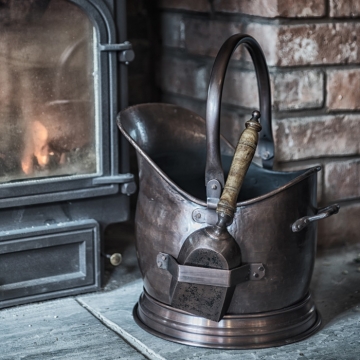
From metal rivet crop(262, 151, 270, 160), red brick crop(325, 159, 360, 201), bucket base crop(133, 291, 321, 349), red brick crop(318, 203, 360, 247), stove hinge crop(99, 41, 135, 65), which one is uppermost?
stove hinge crop(99, 41, 135, 65)

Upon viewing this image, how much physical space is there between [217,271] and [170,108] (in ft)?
1.43

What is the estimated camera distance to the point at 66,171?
5.30ft

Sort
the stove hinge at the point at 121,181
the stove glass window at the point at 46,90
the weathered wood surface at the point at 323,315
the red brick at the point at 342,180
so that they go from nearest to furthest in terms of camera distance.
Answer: the weathered wood surface at the point at 323,315, the stove glass window at the point at 46,90, the stove hinge at the point at 121,181, the red brick at the point at 342,180

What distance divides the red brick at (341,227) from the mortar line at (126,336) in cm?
65

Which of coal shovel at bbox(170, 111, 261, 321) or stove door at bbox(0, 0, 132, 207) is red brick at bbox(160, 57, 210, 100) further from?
coal shovel at bbox(170, 111, 261, 321)

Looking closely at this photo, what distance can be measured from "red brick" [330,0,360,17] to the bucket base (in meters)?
0.71

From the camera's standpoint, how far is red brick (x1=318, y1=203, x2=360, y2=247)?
189cm

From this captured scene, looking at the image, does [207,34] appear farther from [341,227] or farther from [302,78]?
[341,227]

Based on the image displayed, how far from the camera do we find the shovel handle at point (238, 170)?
1238 millimetres

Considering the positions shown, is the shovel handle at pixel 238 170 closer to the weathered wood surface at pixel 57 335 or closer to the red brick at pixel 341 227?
the weathered wood surface at pixel 57 335

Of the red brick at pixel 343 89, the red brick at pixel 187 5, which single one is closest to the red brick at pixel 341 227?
the red brick at pixel 343 89

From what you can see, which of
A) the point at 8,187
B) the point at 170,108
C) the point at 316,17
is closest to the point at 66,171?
the point at 8,187

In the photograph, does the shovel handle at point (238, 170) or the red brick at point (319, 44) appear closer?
the shovel handle at point (238, 170)

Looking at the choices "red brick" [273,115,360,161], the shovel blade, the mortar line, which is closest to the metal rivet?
"red brick" [273,115,360,161]
